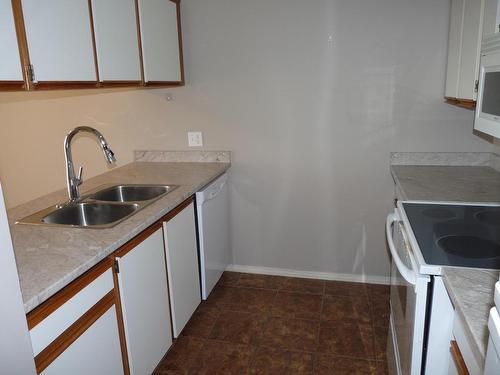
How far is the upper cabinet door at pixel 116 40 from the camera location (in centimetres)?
200

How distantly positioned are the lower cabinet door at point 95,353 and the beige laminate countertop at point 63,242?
242 millimetres

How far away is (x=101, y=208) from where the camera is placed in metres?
2.18

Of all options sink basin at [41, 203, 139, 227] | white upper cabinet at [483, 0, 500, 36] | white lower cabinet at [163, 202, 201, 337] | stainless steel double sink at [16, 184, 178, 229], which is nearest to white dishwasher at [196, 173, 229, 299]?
white lower cabinet at [163, 202, 201, 337]

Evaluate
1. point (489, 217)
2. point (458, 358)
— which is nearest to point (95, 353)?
point (458, 358)

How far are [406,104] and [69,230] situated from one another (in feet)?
7.31

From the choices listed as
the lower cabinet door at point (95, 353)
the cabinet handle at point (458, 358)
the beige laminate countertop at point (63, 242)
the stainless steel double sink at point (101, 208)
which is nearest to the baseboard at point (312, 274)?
the beige laminate countertop at point (63, 242)

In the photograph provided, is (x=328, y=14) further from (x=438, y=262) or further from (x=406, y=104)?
(x=438, y=262)

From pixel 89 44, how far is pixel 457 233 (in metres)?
1.84

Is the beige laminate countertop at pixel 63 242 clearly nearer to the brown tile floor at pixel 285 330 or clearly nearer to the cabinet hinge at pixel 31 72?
the cabinet hinge at pixel 31 72

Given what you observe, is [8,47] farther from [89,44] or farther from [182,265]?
[182,265]

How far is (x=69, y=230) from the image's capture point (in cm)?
174

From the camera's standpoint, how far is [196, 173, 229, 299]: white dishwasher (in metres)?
2.59

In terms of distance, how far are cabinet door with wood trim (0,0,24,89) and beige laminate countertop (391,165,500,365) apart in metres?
1.65

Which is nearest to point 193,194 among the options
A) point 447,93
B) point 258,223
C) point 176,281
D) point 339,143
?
point 176,281
